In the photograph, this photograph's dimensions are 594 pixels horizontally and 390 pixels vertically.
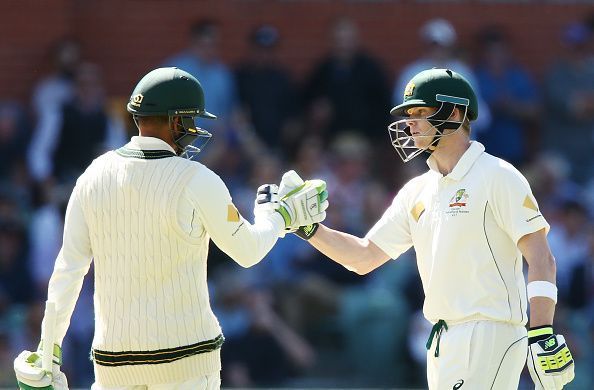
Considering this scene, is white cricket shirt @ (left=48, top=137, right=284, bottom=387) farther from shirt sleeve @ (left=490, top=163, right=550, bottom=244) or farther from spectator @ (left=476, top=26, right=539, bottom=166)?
spectator @ (left=476, top=26, right=539, bottom=166)

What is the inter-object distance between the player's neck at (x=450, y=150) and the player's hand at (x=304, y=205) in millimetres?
625

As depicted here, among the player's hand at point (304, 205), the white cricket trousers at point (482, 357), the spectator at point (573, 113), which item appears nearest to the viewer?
the white cricket trousers at point (482, 357)

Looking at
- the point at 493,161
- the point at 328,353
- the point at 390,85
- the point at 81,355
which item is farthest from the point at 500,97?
the point at 493,161

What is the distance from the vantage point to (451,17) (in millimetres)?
12852

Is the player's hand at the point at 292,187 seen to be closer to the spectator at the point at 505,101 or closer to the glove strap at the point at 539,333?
the glove strap at the point at 539,333

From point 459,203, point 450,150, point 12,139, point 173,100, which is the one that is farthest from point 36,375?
point 12,139

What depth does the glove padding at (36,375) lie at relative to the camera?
18.0 feet

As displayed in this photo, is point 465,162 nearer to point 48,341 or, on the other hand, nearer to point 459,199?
point 459,199

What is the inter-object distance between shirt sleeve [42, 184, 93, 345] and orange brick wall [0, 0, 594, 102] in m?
7.27

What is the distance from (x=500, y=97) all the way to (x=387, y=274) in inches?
82.5

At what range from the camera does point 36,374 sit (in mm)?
5484

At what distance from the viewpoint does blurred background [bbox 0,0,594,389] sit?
10961mm

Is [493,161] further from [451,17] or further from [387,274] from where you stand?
[451,17]

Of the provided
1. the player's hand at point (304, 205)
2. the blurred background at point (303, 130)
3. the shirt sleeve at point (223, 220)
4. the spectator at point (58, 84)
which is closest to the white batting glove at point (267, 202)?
the player's hand at point (304, 205)
